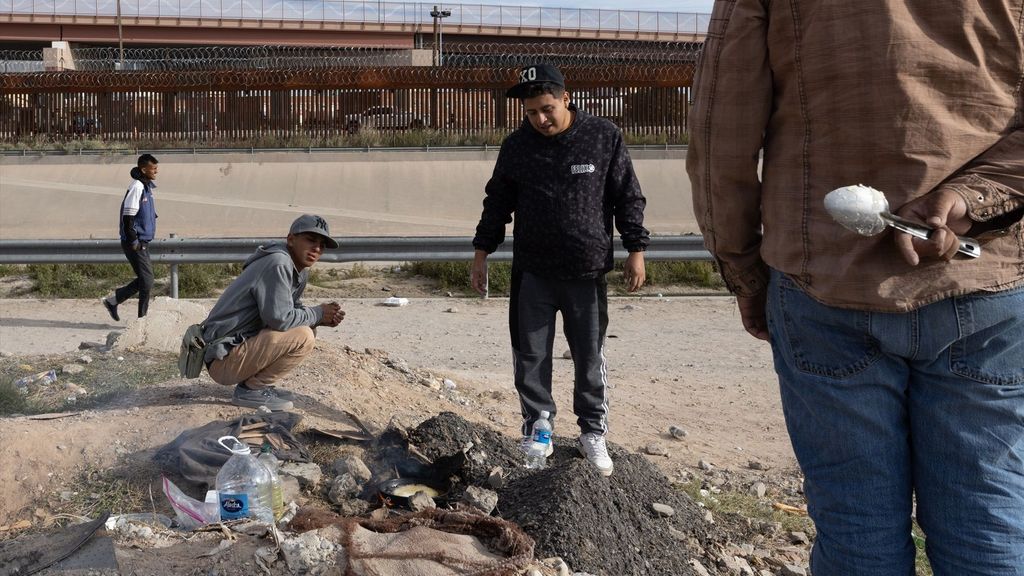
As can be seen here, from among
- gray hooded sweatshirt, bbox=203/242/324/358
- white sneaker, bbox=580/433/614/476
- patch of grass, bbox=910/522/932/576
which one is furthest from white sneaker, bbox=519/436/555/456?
patch of grass, bbox=910/522/932/576

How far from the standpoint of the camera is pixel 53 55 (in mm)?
40250

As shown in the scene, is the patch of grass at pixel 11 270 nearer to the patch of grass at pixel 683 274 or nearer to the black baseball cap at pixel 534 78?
the patch of grass at pixel 683 274

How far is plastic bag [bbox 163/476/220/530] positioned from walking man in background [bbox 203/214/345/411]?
4.75 ft

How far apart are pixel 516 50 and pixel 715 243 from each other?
44.7 metres

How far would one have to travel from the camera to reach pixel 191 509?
4574mm

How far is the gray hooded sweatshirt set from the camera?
6.01m

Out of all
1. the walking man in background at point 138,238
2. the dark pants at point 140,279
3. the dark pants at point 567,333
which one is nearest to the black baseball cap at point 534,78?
the dark pants at point 567,333

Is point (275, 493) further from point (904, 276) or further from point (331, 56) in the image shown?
point (331, 56)

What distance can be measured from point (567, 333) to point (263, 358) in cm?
178

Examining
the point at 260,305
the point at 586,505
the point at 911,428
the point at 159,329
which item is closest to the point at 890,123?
the point at 911,428

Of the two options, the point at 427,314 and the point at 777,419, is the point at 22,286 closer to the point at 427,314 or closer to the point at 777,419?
the point at 427,314

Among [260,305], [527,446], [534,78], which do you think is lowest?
[527,446]

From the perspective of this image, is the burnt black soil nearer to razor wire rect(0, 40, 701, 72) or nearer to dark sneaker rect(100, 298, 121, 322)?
dark sneaker rect(100, 298, 121, 322)

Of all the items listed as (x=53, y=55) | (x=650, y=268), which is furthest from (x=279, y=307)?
(x=53, y=55)
